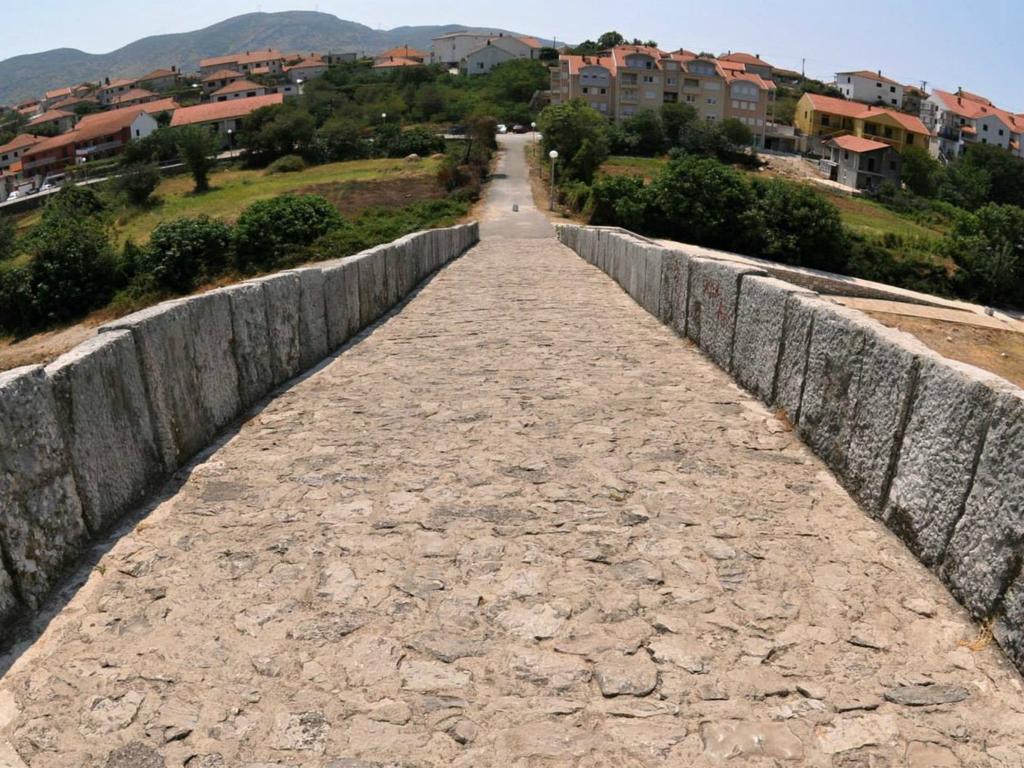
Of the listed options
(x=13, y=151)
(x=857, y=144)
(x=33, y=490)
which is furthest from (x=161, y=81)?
(x=33, y=490)

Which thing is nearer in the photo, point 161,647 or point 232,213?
point 161,647

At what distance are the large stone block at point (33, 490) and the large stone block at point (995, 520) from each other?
4222 millimetres

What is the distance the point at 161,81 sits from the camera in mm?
164750

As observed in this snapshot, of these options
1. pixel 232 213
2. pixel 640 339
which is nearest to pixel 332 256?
pixel 232 213

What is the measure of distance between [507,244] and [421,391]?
23540 mm

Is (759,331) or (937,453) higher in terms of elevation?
(937,453)

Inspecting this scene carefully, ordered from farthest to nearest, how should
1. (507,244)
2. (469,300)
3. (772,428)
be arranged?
1. (507,244)
2. (469,300)
3. (772,428)

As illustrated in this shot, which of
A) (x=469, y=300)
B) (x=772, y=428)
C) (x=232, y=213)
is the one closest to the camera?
→ (x=772, y=428)

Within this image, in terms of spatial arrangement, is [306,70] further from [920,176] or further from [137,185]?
[920,176]

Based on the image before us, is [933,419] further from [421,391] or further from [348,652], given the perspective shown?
[421,391]

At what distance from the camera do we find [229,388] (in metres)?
6.40

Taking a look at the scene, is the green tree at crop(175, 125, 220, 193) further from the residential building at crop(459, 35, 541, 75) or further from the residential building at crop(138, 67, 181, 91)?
the residential building at crop(138, 67, 181, 91)

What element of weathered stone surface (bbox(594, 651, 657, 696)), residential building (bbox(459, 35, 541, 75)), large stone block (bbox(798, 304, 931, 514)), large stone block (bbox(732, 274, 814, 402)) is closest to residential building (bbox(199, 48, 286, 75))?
residential building (bbox(459, 35, 541, 75))

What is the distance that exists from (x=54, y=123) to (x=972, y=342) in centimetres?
14915
